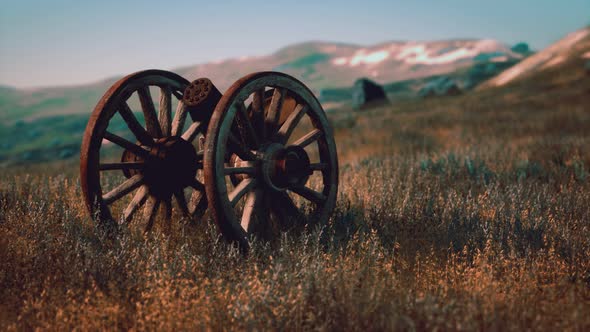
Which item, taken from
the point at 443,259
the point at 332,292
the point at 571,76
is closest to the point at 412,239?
the point at 443,259

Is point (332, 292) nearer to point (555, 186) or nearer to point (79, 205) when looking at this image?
point (79, 205)

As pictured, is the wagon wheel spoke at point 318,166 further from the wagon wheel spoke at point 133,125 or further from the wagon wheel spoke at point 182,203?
the wagon wheel spoke at point 133,125

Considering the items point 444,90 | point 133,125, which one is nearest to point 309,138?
point 133,125

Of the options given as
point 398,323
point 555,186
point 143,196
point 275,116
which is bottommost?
point 555,186

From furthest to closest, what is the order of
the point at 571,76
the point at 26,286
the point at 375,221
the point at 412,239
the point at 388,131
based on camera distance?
the point at 571,76, the point at 388,131, the point at 375,221, the point at 412,239, the point at 26,286

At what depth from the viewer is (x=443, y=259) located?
345 cm

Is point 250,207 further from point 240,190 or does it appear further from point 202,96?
point 202,96

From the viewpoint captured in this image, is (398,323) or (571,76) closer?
(398,323)

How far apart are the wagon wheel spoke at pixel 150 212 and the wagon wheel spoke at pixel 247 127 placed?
1.08 meters

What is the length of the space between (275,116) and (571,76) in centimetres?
2625

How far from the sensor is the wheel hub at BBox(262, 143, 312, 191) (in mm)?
3482

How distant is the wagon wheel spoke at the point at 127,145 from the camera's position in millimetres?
3640

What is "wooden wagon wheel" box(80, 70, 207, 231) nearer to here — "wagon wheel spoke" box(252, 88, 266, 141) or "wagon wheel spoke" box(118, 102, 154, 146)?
"wagon wheel spoke" box(118, 102, 154, 146)

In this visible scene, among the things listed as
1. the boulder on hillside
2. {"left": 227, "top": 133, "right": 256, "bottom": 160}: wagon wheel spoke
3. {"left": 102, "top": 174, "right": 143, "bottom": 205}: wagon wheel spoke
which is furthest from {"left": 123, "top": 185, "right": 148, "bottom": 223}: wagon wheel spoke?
the boulder on hillside
